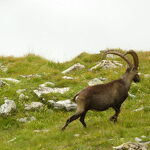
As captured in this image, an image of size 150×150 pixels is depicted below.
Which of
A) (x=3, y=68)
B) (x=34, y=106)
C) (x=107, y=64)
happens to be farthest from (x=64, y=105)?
(x=3, y=68)

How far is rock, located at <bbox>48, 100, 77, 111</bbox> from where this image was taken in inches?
768

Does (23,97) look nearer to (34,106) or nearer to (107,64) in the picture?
(34,106)

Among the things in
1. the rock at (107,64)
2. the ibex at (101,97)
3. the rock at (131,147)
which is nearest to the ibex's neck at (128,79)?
the ibex at (101,97)

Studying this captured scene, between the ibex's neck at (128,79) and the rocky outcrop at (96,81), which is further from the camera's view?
the rocky outcrop at (96,81)

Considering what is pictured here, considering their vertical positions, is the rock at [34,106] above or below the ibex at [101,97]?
below

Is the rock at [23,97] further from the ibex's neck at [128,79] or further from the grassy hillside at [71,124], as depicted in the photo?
the ibex's neck at [128,79]

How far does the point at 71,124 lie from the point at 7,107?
4.19 metres

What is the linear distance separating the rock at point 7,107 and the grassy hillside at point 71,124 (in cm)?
30

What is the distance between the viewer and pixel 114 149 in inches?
477

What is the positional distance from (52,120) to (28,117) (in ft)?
4.41

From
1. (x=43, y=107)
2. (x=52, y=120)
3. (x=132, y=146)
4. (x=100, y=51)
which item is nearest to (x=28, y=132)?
(x=52, y=120)

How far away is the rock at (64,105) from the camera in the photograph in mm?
19500

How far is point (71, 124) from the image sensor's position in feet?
55.4

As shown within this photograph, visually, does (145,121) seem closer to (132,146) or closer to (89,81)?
(132,146)
